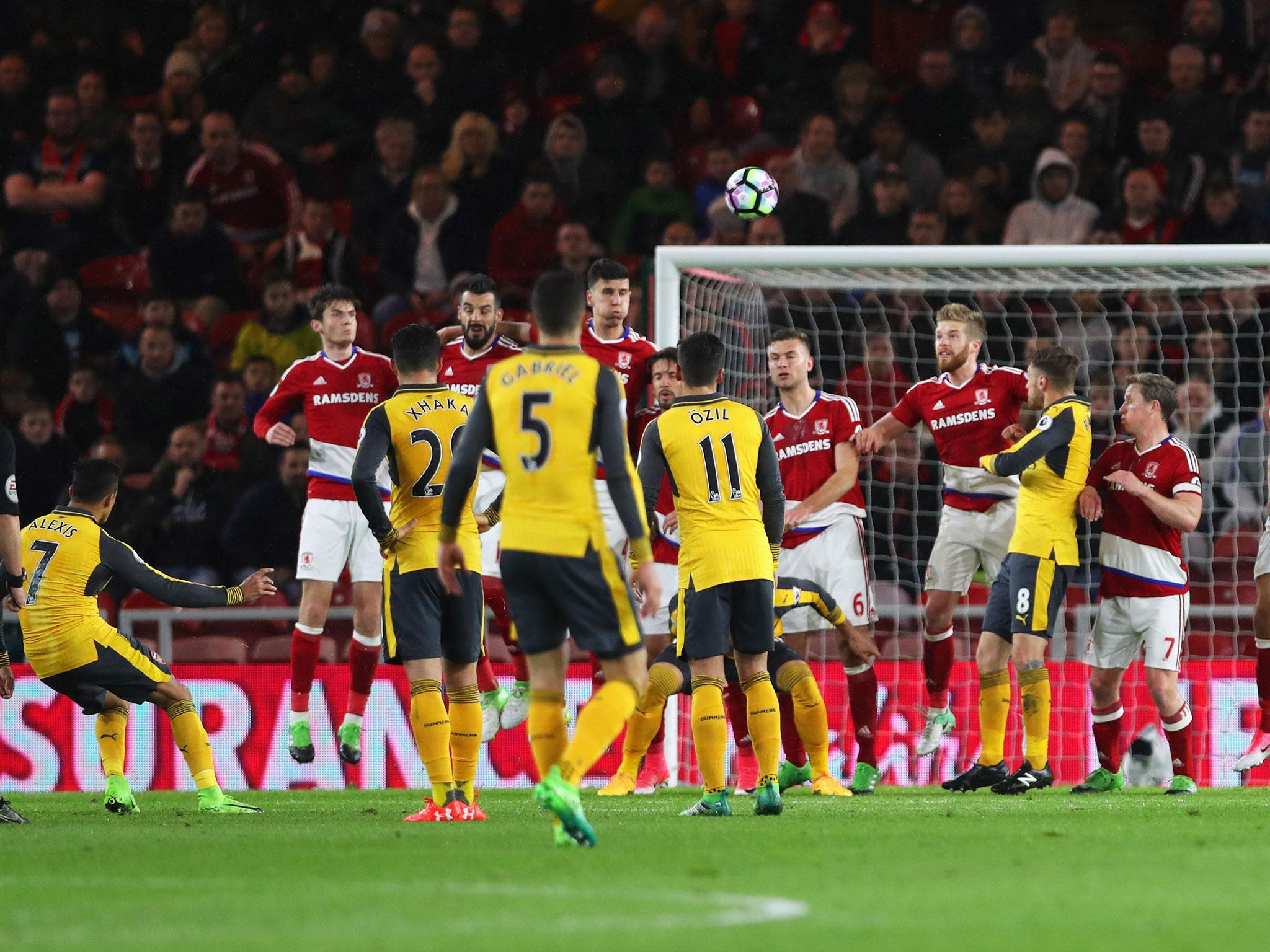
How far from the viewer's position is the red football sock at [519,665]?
11164mm

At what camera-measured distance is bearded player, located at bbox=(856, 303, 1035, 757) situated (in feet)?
33.9

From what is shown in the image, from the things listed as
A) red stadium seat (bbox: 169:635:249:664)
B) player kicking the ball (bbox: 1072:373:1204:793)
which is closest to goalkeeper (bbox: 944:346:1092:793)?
player kicking the ball (bbox: 1072:373:1204:793)

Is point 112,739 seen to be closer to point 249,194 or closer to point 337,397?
point 337,397

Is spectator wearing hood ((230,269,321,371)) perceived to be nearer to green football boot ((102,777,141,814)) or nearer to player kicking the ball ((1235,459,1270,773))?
green football boot ((102,777,141,814))

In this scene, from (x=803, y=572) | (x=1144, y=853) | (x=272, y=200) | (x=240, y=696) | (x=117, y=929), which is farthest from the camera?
(x=272, y=200)

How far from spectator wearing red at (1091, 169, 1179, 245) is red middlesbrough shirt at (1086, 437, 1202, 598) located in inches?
188

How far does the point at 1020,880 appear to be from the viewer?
540 cm

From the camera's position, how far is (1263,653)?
34.7ft

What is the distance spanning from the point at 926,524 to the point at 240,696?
5277 millimetres

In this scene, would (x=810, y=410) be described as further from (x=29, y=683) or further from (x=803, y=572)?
(x=29, y=683)

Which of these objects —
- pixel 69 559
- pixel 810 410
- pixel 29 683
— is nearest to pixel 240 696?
pixel 29 683

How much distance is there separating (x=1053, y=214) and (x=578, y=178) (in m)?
4.08

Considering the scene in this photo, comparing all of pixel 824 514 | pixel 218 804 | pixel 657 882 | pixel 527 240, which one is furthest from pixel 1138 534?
pixel 527 240

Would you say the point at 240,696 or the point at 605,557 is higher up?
the point at 605,557
